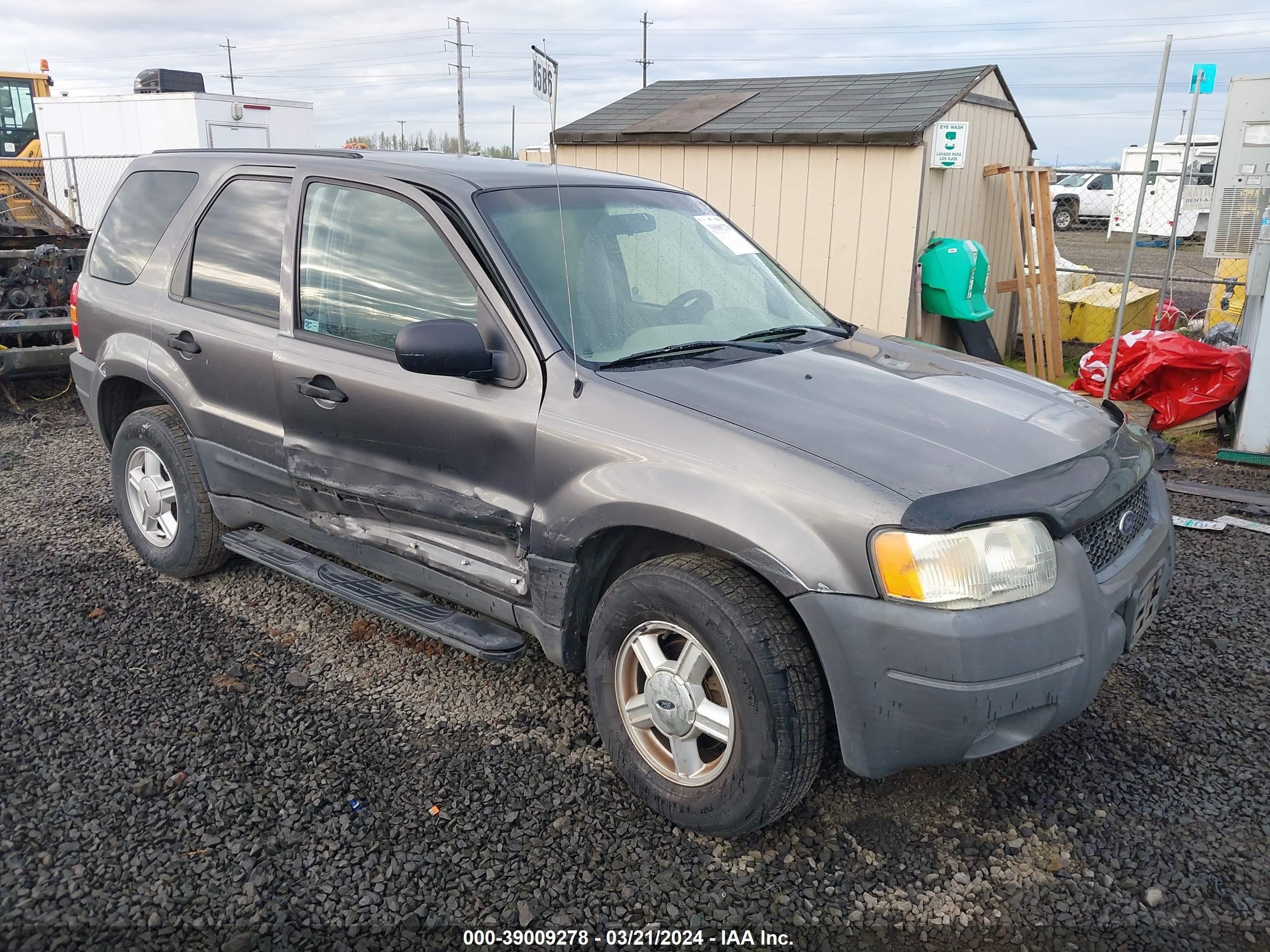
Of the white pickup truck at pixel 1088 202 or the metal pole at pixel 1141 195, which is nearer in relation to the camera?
the metal pole at pixel 1141 195

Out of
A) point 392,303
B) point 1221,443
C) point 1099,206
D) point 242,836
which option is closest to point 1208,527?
point 1221,443

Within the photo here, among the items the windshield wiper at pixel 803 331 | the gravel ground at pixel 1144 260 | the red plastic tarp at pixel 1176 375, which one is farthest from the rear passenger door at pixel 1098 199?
the windshield wiper at pixel 803 331

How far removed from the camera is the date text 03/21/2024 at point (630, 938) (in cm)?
248

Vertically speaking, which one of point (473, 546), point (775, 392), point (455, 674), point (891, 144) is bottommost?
point (455, 674)

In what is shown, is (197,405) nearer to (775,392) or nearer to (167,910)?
(167,910)

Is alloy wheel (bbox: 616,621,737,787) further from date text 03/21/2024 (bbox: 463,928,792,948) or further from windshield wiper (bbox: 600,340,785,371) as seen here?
windshield wiper (bbox: 600,340,785,371)

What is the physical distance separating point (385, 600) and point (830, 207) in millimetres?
5950

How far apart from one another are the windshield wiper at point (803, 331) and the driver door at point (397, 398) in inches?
35.6

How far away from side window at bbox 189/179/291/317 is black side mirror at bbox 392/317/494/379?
1.10 m

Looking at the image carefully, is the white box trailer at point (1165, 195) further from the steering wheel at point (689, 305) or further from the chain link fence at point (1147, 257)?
the steering wheel at point (689, 305)

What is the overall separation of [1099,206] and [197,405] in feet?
97.3

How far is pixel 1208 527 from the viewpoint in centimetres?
Answer: 539

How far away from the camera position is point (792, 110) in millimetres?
8727

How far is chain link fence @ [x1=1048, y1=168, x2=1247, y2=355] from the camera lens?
9938 millimetres
